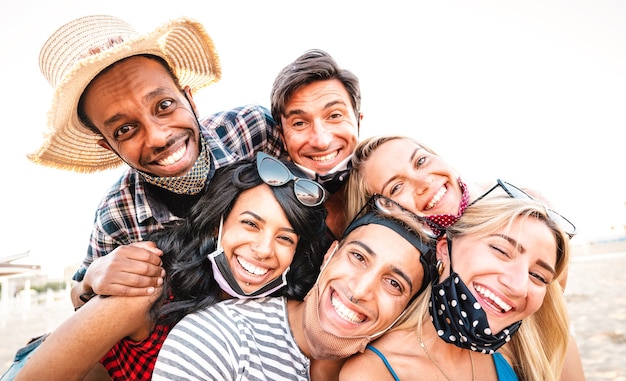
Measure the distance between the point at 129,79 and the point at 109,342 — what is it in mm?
1751

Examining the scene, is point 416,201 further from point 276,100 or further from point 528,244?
point 276,100

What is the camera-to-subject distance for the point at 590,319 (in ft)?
30.0

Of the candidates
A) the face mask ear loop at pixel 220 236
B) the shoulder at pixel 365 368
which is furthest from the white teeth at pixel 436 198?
the face mask ear loop at pixel 220 236

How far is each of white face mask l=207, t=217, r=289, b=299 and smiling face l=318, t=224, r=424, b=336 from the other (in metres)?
0.36

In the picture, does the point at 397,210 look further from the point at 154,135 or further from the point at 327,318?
the point at 154,135

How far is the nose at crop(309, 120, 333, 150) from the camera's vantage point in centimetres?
339

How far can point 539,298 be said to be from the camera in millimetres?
2461

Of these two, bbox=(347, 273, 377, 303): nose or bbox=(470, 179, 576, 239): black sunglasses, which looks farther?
bbox=(470, 179, 576, 239): black sunglasses

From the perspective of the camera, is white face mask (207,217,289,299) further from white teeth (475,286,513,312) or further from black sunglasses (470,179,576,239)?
black sunglasses (470,179,576,239)

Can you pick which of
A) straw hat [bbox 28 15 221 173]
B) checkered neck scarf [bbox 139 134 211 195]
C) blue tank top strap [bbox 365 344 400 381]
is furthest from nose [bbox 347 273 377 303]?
straw hat [bbox 28 15 221 173]

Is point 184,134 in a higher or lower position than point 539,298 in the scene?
higher

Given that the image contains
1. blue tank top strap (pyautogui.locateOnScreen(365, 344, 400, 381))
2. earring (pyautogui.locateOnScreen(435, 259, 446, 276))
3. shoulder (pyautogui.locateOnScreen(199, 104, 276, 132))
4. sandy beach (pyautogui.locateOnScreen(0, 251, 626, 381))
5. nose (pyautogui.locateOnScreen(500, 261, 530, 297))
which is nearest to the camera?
nose (pyautogui.locateOnScreen(500, 261, 530, 297))

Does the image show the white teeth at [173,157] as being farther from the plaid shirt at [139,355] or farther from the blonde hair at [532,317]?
the blonde hair at [532,317]

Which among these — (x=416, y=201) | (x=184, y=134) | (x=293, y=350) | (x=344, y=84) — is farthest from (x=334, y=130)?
(x=293, y=350)
